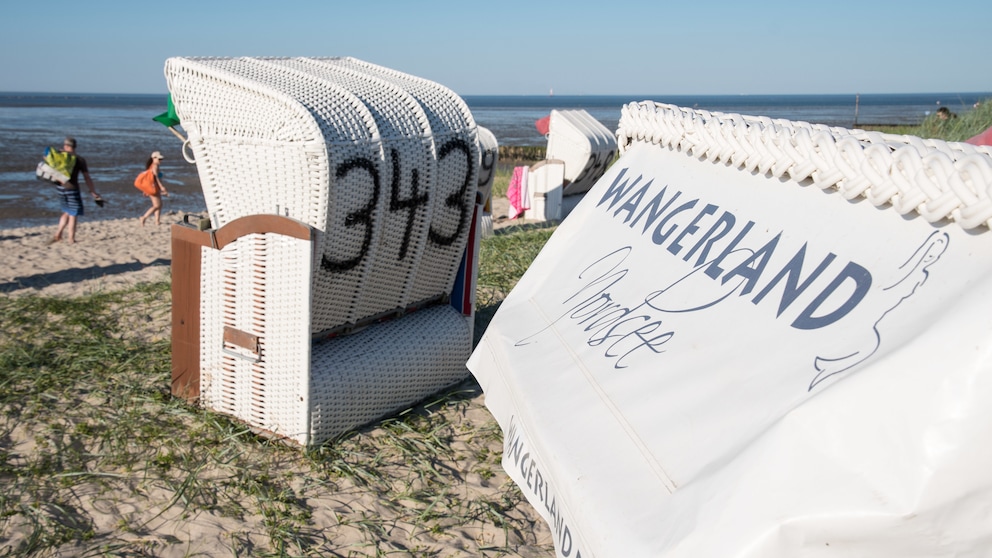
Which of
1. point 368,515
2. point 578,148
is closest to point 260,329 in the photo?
point 368,515

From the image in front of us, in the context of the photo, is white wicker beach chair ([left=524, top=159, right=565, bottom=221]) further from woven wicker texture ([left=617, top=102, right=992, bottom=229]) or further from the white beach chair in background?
woven wicker texture ([left=617, top=102, right=992, bottom=229])

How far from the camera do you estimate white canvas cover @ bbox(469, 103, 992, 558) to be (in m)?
1.01

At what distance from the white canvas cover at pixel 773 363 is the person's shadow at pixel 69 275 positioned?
8.46 m

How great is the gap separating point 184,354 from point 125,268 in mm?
6651

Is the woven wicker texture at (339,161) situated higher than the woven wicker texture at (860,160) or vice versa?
the woven wicker texture at (860,160)

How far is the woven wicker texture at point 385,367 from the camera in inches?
167

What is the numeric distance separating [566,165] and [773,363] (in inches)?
459

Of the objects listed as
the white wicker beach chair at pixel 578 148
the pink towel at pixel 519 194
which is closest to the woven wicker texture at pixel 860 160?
the white wicker beach chair at pixel 578 148

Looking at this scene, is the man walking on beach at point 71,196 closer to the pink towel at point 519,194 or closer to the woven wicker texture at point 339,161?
the pink towel at point 519,194

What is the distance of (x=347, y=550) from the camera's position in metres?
3.32

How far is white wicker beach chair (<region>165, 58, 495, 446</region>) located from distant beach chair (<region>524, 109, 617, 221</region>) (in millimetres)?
7617

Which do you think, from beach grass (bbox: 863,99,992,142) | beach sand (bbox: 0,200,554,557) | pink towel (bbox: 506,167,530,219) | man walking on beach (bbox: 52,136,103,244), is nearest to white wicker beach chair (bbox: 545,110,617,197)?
pink towel (bbox: 506,167,530,219)

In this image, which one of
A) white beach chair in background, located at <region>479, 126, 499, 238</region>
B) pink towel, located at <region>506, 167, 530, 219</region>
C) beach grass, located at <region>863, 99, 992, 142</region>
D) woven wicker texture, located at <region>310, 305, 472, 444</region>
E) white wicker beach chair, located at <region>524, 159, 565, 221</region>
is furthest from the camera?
pink towel, located at <region>506, 167, 530, 219</region>

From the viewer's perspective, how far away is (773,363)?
52.5 inches
